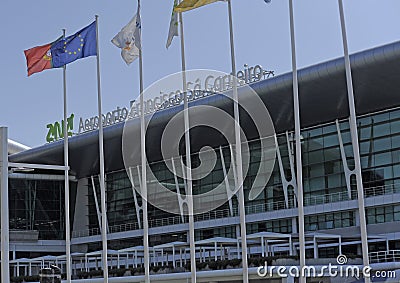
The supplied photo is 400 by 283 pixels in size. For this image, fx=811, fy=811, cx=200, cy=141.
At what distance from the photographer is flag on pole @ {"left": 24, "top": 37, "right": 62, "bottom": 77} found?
26641 millimetres

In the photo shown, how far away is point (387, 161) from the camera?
45188mm

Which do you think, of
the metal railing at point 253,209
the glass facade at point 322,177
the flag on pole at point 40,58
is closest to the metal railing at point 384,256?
the glass facade at point 322,177

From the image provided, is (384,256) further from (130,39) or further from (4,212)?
(4,212)

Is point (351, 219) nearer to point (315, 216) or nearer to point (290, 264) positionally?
point (315, 216)

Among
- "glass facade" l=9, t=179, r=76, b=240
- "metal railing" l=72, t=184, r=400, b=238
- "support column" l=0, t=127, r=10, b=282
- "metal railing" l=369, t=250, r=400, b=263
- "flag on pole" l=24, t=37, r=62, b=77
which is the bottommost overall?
"metal railing" l=369, t=250, r=400, b=263

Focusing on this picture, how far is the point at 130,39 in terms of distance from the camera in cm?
2589

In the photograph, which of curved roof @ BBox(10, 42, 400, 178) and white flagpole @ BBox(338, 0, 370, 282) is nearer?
white flagpole @ BBox(338, 0, 370, 282)

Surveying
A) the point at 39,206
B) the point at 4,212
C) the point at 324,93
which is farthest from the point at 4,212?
the point at 39,206

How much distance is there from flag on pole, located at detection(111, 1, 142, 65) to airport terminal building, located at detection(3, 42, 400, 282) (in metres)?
10.9

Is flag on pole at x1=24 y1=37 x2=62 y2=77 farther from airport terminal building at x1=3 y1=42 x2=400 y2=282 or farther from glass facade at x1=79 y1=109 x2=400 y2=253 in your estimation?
glass facade at x1=79 y1=109 x2=400 y2=253

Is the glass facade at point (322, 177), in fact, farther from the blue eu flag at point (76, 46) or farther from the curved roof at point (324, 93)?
the blue eu flag at point (76, 46)

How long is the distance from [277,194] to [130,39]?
27.7 m

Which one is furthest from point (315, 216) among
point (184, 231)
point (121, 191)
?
point (121, 191)

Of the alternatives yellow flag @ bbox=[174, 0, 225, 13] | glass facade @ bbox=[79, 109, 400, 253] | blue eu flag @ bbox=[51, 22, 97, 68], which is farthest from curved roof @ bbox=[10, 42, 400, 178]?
yellow flag @ bbox=[174, 0, 225, 13]
